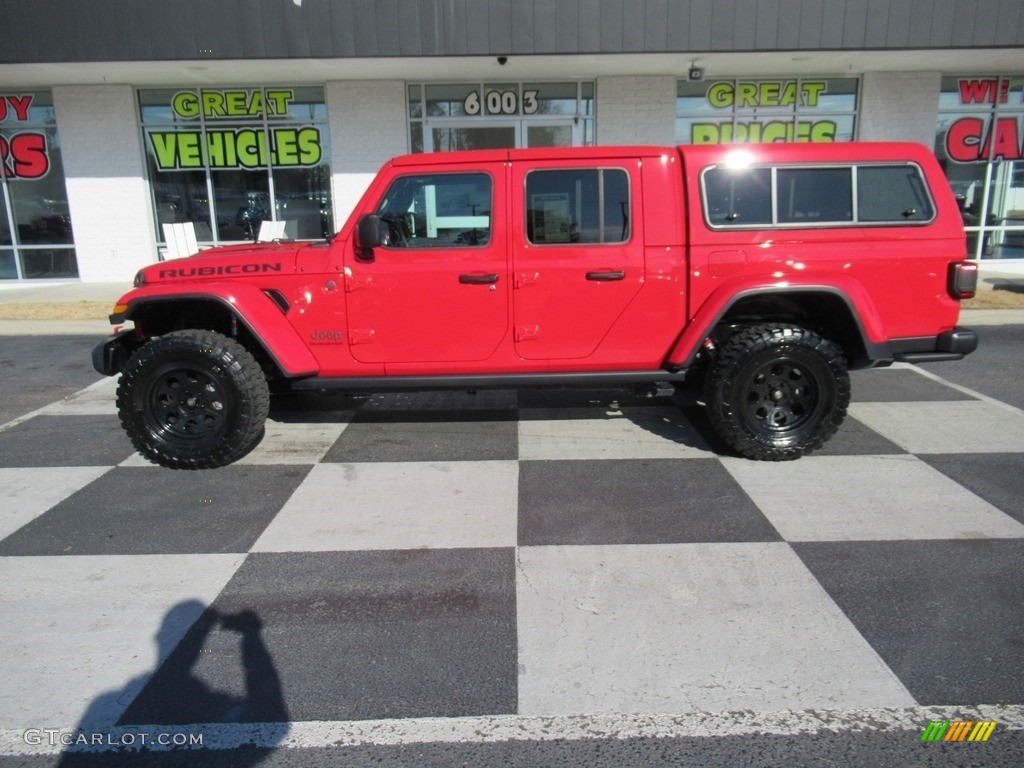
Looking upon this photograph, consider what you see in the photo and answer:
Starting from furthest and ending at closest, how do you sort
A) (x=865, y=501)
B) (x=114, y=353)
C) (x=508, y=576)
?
(x=114, y=353), (x=865, y=501), (x=508, y=576)

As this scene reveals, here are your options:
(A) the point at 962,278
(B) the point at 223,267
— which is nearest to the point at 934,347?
(A) the point at 962,278

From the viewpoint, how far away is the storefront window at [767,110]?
44.5ft

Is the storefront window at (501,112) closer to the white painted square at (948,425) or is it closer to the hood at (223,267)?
the white painted square at (948,425)

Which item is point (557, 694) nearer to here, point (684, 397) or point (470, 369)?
point (470, 369)

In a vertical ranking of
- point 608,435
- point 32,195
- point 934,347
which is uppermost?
point 32,195

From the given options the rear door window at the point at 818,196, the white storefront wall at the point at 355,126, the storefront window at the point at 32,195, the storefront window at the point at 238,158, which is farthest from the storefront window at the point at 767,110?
the storefront window at the point at 32,195

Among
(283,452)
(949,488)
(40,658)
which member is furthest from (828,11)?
(40,658)

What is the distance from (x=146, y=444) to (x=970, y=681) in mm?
4632

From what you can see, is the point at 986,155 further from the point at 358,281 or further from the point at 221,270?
the point at 221,270

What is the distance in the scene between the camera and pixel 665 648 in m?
2.86

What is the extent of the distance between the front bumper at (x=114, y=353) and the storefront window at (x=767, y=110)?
11130mm

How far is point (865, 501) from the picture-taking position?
13.7ft

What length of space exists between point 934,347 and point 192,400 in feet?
15.9

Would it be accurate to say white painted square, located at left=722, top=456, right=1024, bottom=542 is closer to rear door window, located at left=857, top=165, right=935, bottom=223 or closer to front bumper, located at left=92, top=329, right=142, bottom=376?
rear door window, located at left=857, top=165, right=935, bottom=223
